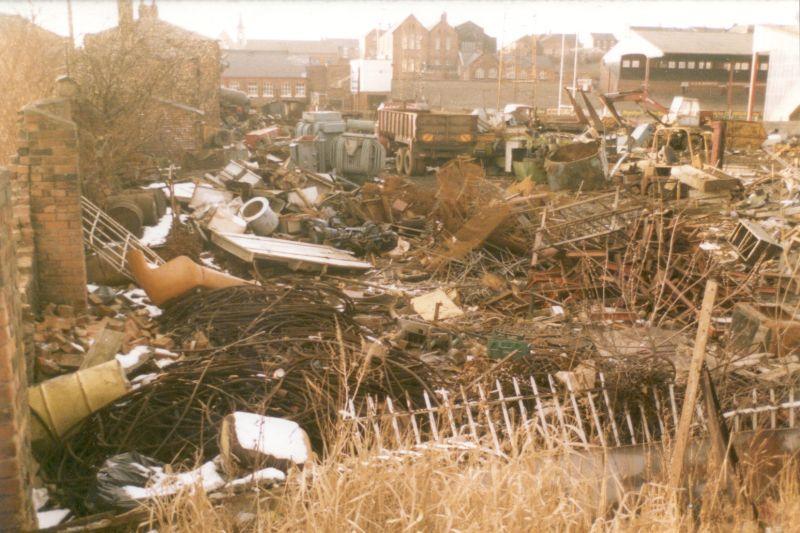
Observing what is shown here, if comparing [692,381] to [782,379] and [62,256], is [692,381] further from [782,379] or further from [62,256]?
[62,256]

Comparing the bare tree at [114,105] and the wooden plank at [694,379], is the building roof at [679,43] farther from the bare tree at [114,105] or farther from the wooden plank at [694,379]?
the wooden plank at [694,379]

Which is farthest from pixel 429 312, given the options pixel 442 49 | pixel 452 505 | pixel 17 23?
pixel 442 49

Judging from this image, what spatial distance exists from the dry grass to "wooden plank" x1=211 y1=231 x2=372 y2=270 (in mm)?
6974

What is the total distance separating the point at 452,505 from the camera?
12.9 feet

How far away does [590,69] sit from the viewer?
72688 millimetres

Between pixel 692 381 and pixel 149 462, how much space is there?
3447 millimetres

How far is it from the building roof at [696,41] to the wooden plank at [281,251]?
39.1 m

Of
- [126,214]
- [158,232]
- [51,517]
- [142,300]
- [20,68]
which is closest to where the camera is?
[51,517]

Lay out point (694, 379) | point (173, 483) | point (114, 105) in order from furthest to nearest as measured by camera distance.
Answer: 1. point (114, 105)
2. point (173, 483)
3. point (694, 379)

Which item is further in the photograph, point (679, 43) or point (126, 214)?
point (679, 43)

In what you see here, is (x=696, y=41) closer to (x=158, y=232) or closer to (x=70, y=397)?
(x=158, y=232)

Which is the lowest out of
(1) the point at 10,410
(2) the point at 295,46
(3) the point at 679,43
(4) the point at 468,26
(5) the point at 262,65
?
(1) the point at 10,410

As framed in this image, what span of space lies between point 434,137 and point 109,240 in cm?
1402

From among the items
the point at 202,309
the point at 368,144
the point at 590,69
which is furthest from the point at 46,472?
the point at 590,69
